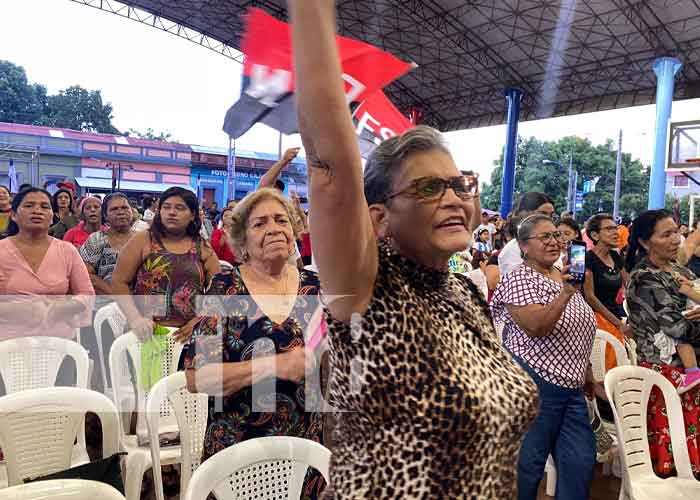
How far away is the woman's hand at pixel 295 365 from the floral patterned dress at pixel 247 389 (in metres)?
0.04

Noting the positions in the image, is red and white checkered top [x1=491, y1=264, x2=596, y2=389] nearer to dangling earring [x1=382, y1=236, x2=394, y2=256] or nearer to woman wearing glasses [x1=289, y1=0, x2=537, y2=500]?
woman wearing glasses [x1=289, y1=0, x2=537, y2=500]

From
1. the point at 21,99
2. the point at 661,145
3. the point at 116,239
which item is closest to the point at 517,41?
the point at 661,145

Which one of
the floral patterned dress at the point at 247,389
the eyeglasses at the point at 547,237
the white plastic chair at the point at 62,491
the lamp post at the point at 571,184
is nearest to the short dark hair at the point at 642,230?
the eyeglasses at the point at 547,237

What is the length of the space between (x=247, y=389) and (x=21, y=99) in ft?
88.3

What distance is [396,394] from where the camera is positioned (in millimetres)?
906

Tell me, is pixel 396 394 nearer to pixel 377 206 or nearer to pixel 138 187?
pixel 377 206

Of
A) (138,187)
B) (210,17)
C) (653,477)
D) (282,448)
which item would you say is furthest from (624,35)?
(138,187)

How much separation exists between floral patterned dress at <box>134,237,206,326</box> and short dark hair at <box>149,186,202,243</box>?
7cm

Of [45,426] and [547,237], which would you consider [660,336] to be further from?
[45,426]

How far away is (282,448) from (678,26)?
15695 mm

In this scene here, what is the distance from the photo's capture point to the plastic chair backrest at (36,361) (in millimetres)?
2605

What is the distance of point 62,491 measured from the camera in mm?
1330

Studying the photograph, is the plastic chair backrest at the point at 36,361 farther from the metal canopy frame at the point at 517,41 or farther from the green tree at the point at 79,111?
the green tree at the point at 79,111

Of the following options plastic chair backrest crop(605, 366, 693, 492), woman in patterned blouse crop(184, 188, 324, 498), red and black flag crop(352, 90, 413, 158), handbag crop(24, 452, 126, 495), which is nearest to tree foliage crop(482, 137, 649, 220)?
red and black flag crop(352, 90, 413, 158)
